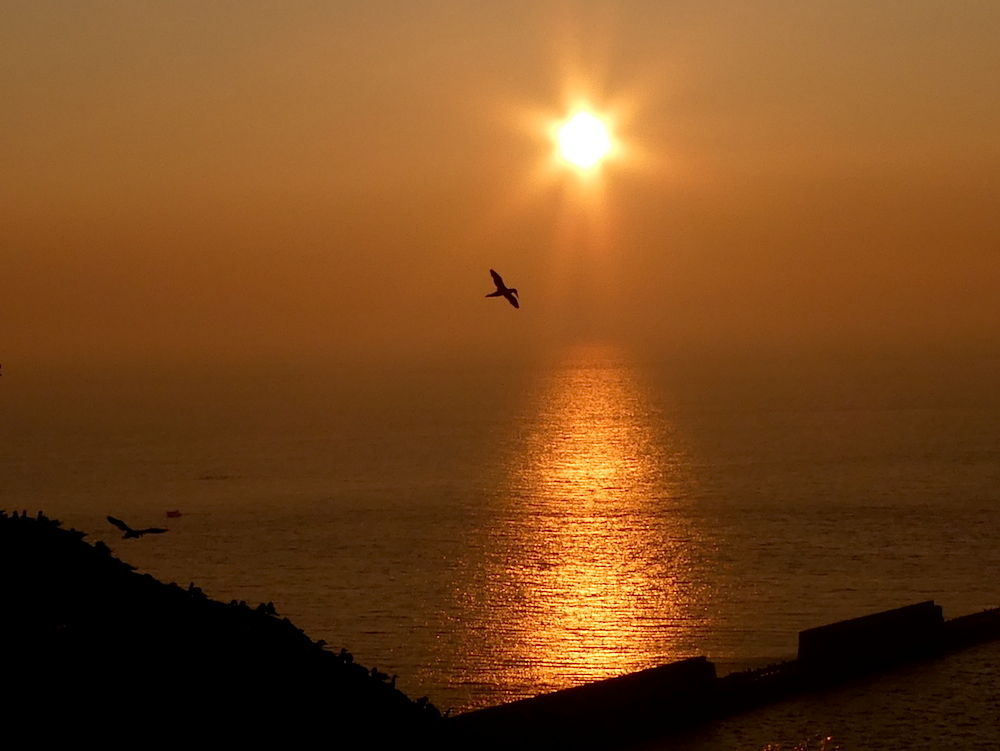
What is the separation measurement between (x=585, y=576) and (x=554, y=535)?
1584cm

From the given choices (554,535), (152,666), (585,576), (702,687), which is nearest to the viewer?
(152,666)

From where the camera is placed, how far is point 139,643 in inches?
653

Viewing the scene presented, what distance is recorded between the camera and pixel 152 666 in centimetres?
1627

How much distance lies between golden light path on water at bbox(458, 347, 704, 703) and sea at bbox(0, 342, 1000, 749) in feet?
0.66

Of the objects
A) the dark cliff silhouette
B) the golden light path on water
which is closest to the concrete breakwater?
the golden light path on water

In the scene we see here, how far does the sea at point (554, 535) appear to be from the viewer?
53938mm

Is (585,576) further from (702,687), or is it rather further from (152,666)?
(152,666)

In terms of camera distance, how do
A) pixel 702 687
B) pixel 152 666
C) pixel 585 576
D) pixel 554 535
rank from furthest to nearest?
pixel 554 535
pixel 585 576
pixel 702 687
pixel 152 666

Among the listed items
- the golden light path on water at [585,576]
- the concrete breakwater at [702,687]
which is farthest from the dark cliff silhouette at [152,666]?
the golden light path on water at [585,576]

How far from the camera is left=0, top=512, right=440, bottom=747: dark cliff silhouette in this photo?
15328mm

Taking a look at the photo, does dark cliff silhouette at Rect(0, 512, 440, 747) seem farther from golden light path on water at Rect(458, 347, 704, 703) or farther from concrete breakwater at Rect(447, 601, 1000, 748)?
golden light path on water at Rect(458, 347, 704, 703)

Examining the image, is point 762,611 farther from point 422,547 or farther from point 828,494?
point 828,494

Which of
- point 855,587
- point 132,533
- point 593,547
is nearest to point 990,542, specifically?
point 855,587

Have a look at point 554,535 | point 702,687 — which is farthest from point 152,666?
point 554,535
